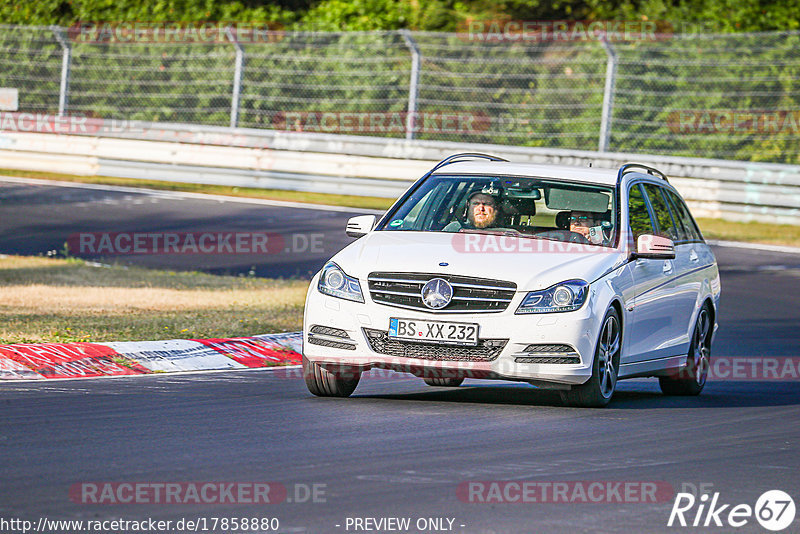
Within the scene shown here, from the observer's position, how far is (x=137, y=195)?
84.3 ft

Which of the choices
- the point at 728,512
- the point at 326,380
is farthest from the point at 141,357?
the point at 728,512

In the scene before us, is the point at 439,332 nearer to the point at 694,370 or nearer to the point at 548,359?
the point at 548,359

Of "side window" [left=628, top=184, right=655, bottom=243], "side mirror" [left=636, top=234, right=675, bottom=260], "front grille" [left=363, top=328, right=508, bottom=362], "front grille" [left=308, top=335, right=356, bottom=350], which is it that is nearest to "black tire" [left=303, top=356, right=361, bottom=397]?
"front grille" [left=308, top=335, right=356, bottom=350]

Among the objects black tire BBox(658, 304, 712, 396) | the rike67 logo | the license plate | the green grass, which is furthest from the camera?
the green grass

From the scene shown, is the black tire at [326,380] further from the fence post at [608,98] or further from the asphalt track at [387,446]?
the fence post at [608,98]

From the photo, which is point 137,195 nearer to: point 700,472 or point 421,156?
point 421,156

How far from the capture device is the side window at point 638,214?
410 inches

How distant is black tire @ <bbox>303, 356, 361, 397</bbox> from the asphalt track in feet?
0.32

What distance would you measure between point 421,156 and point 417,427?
1862 cm

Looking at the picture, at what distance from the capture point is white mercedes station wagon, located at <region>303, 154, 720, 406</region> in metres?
8.92

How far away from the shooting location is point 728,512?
644cm

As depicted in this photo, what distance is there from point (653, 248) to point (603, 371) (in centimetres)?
103

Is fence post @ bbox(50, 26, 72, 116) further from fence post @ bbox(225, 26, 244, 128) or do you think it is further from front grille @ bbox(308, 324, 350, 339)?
front grille @ bbox(308, 324, 350, 339)

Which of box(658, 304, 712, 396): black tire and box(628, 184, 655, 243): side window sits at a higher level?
box(628, 184, 655, 243): side window
